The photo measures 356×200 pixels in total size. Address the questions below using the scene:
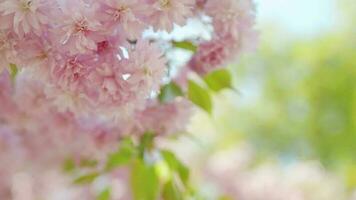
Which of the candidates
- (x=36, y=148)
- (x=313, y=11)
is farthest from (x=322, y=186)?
(x=313, y=11)

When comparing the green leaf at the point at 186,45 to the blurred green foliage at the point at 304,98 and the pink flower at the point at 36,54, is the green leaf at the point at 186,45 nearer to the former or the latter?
the pink flower at the point at 36,54

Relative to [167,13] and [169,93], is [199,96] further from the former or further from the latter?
[167,13]

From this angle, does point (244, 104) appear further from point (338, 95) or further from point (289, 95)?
point (338, 95)

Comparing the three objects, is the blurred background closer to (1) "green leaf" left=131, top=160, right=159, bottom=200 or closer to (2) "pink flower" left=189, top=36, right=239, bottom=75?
(1) "green leaf" left=131, top=160, right=159, bottom=200

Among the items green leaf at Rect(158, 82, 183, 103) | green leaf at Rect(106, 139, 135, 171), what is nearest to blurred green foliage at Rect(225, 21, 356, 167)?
green leaf at Rect(106, 139, 135, 171)

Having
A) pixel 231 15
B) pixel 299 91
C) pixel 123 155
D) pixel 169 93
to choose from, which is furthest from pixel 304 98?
pixel 231 15

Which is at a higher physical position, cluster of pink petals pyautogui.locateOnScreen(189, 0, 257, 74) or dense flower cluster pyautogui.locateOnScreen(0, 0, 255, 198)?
cluster of pink petals pyautogui.locateOnScreen(189, 0, 257, 74)

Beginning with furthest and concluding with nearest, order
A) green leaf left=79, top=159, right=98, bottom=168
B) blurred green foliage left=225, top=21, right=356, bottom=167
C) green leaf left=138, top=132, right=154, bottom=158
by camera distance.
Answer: blurred green foliage left=225, top=21, right=356, bottom=167
green leaf left=79, top=159, right=98, bottom=168
green leaf left=138, top=132, right=154, bottom=158
